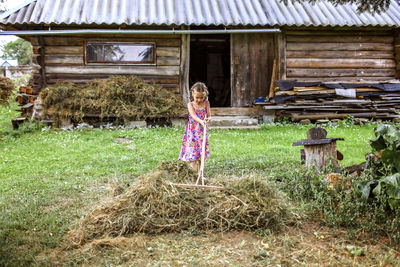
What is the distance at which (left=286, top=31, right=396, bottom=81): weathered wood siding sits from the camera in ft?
42.2

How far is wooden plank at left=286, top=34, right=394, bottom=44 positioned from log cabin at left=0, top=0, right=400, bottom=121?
0.11 ft

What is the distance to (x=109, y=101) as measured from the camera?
11.4m

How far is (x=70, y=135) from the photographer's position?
400 inches

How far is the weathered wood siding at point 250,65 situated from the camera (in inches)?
508

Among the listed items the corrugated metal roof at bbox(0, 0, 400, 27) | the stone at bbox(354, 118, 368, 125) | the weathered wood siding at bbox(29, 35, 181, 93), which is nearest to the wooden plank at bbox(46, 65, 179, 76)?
the weathered wood siding at bbox(29, 35, 181, 93)

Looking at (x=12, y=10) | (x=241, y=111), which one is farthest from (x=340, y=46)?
(x=12, y=10)

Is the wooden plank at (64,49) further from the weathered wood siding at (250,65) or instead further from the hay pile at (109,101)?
the weathered wood siding at (250,65)

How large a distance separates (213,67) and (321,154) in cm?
1441

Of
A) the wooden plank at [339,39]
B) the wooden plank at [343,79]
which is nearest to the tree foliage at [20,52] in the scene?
the wooden plank at [339,39]

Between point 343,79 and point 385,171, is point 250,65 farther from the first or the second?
point 385,171

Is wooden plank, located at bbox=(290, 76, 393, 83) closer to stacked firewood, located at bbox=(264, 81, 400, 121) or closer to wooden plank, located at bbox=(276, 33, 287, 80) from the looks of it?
stacked firewood, located at bbox=(264, 81, 400, 121)

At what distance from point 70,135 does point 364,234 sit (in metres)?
8.01

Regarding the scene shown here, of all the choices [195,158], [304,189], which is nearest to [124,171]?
[195,158]

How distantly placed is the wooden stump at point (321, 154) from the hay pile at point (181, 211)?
1.25 meters
